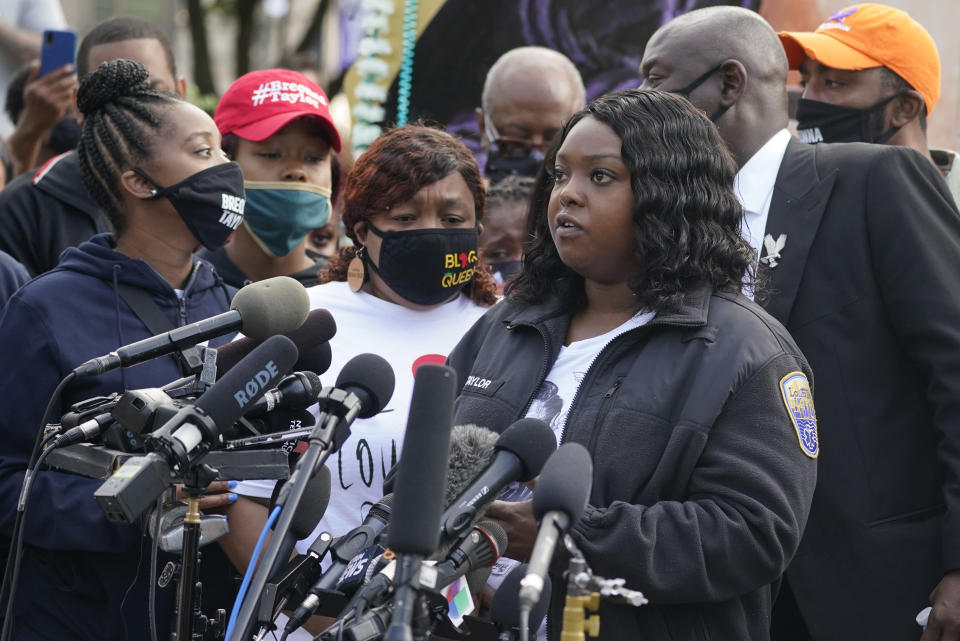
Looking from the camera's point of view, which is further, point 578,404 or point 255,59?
point 255,59

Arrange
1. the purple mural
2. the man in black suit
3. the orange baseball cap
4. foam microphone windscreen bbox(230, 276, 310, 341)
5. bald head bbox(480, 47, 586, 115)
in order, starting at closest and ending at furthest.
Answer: foam microphone windscreen bbox(230, 276, 310, 341) → the man in black suit → the orange baseball cap → bald head bbox(480, 47, 586, 115) → the purple mural

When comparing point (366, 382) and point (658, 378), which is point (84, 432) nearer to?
point (366, 382)

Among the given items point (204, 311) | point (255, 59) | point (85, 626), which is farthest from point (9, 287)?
point (255, 59)

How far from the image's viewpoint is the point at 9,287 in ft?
15.6

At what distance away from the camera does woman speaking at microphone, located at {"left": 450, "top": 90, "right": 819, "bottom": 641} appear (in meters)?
3.01

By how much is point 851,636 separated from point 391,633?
7.65 feet

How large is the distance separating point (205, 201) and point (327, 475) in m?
1.58

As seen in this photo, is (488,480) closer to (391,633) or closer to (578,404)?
(391,633)

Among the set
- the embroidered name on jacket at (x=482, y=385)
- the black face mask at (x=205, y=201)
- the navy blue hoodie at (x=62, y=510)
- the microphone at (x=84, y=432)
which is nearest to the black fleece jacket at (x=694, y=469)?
the embroidered name on jacket at (x=482, y=385)

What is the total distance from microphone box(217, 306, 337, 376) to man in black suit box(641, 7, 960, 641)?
1.56 metres

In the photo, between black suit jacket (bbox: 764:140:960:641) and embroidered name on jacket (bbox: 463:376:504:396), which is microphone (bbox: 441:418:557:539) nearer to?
embroidered name on jacket (bbox: 463:376:504:396)

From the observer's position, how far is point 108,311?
3.91 meters

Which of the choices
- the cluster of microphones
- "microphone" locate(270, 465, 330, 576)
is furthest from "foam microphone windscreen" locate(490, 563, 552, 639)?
"microphone" locate(270, 465, 330, 576)

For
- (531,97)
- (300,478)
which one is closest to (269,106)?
(531,97)
